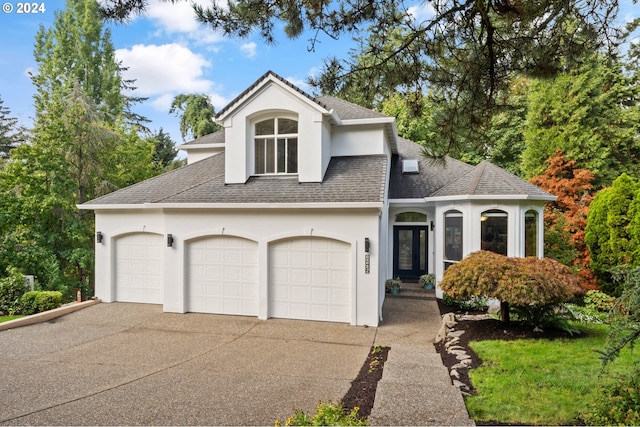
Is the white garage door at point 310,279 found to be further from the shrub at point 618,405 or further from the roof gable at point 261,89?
the shrub at point 618,405

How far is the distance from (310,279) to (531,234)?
7151mm

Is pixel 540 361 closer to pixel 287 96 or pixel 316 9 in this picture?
pixel 316 9

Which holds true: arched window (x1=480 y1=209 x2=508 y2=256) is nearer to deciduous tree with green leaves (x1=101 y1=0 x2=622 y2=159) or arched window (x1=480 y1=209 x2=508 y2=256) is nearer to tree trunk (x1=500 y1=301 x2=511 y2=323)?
tree trunk (x1=500 y1=301 x2=511 y2=323)

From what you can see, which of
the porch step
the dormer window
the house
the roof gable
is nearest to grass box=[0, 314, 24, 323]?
the house

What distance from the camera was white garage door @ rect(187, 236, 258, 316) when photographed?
945cm

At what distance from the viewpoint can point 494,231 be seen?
34.4ft

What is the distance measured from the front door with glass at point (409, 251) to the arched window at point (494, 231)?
2724 mm

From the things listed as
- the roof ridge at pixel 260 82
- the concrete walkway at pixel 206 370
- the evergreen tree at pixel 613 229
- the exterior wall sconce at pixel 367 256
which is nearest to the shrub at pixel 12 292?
the concrete walkway at pixel 206 370

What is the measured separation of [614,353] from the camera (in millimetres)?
3588

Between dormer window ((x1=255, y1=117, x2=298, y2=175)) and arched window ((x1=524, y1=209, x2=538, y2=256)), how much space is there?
7.36 meters

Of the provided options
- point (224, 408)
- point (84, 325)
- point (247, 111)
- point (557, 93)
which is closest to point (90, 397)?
point (224, 408)

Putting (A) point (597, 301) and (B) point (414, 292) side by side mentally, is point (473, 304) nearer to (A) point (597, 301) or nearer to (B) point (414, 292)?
(B) point (414, 292)

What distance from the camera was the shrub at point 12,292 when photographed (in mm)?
9477

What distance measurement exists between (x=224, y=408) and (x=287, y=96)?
26.4 feet
